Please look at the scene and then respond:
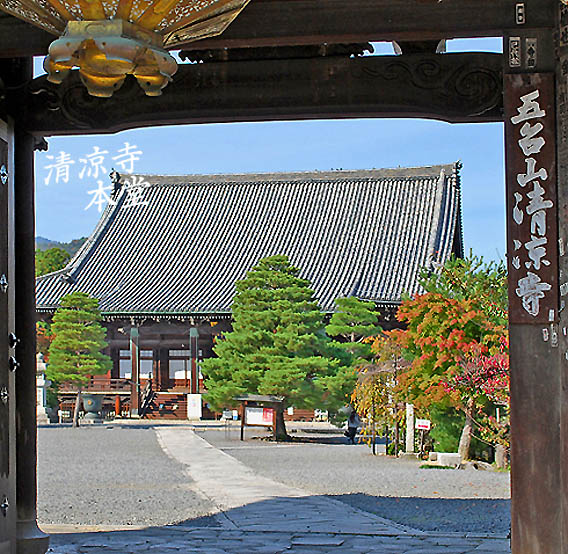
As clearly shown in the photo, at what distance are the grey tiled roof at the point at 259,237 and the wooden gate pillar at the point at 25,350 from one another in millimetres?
17128

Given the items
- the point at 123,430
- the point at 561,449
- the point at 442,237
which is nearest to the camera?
the point at 561,449

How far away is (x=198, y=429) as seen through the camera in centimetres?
1939

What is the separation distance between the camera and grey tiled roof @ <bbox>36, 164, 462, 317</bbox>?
938 inches

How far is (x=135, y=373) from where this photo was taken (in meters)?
22.9

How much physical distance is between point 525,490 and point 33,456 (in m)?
2.65

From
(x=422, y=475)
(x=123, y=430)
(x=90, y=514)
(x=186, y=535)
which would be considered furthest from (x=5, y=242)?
(x=123, y=430)

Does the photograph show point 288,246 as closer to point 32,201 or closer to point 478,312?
point 478,312

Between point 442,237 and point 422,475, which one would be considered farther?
point 442,237

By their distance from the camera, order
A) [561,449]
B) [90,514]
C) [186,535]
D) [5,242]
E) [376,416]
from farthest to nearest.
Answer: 1. [376,416]
2. [90,514]
3. [186,535]
4. [5,242]
5. [561,449]

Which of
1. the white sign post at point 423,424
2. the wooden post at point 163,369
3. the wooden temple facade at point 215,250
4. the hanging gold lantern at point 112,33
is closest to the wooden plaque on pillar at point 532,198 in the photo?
the hanging gold lantern at point 112,33

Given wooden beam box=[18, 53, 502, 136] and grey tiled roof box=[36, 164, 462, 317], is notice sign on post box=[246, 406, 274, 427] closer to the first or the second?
grey tiled roof box=[36, 164, 462, 317]

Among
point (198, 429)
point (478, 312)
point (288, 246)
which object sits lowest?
point (198, 429)

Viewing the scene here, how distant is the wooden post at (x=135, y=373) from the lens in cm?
2281

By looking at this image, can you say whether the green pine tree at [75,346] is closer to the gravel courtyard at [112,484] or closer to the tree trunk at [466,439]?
the gravel courtyard at [112,484]
